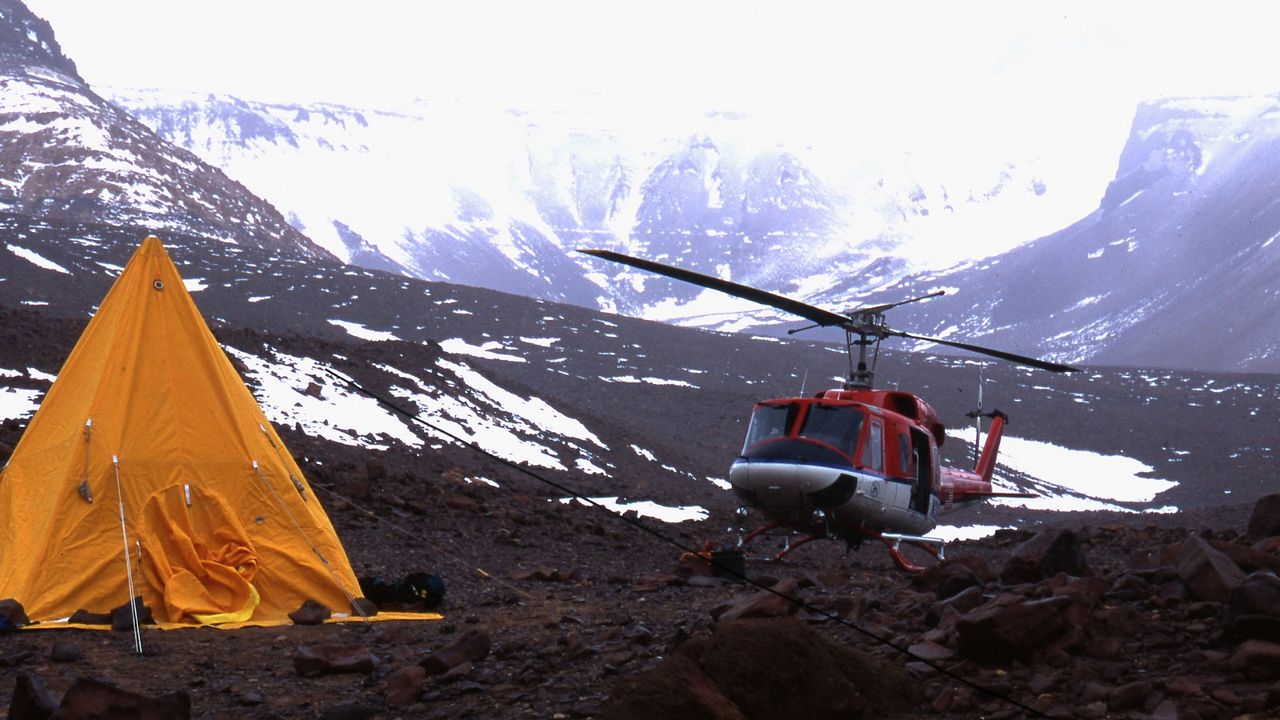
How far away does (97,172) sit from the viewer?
154750 mm

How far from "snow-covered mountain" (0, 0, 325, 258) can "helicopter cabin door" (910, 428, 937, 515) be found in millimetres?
133903

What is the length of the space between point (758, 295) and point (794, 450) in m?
3.33

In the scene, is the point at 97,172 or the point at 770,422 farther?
the point at 97,172

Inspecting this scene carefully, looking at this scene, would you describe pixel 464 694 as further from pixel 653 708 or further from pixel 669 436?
pixel 669 436

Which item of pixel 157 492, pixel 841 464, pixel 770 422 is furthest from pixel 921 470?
pixel 157 492

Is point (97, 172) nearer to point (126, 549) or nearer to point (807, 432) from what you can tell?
point (807, 432)

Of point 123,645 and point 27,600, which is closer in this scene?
point 123,645

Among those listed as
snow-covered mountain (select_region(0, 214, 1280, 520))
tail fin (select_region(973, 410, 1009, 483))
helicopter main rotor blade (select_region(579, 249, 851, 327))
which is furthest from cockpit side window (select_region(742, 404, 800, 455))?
tail fin (select_region(973, 410, 1009, 483))

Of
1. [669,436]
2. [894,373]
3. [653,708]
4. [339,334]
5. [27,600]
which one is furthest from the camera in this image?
[894,373]

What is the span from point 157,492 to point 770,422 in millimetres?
8446

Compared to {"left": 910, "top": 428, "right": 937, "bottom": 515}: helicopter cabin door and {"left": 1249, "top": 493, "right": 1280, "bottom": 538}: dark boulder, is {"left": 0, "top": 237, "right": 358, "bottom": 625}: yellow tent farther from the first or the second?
{"left": 910, "top": 428, "right": 937, "bottom": 515}: helicopter cabin door

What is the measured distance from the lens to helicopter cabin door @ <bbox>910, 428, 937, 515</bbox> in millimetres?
18281

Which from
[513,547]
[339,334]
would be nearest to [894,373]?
[339,334]

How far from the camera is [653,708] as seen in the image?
6.27 metres
